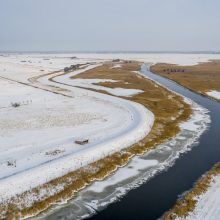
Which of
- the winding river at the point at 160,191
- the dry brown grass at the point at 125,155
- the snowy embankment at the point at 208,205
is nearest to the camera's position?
the snowy embankment at the point at 208,205

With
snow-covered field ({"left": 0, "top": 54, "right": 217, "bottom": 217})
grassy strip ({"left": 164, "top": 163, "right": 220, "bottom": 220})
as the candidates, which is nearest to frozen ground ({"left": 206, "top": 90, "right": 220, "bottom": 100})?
snow-covered field ({"left": 0, "top": 54, "right": 217, "bottom": 217})

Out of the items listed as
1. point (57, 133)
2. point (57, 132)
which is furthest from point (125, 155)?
point (57, 132)

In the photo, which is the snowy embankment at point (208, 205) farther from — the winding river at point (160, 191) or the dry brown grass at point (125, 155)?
the dry brown grass at point (125, 155)

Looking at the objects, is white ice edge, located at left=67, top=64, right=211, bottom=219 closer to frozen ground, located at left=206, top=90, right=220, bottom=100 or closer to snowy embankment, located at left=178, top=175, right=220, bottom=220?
snowy embankment, located at left=178, top=175, right=220, bottom=220

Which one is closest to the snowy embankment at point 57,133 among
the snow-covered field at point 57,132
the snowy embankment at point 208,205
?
the snow-covered field at point 57,132

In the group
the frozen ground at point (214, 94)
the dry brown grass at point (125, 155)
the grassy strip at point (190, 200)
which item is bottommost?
the frozen ground at point (214, 94)

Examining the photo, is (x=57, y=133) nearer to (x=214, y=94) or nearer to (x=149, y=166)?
(x=149, y=166)

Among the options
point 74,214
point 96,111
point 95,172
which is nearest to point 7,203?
point 74,214
